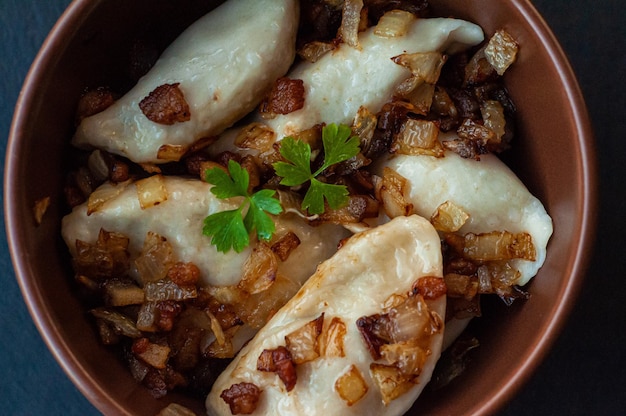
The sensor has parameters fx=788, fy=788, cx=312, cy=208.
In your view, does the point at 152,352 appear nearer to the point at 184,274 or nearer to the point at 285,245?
the point at 184,274

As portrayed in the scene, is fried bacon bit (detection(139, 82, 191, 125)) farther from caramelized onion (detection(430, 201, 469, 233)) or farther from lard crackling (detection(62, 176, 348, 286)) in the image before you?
caramelized onion (detection(430, 201, 469, 233))

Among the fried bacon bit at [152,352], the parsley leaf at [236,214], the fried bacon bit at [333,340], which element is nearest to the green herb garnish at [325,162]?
the parsley leaf at [236,214]

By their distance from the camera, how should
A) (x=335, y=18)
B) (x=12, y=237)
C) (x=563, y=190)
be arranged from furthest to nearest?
1. (x=335, y=18)
2. (x=563, y=190)
3. (x=12, y=237)

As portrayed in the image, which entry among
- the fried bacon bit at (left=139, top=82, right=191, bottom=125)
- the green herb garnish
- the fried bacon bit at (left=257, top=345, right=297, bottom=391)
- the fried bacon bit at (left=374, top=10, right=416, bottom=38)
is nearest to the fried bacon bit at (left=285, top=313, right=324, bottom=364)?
the fried bacon bit at (left=257, top=345, right=297, bottom=391)

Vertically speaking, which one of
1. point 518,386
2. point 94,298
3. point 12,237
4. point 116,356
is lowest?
point 518,386

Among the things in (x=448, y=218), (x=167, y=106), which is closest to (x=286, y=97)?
(x=167, y=106)

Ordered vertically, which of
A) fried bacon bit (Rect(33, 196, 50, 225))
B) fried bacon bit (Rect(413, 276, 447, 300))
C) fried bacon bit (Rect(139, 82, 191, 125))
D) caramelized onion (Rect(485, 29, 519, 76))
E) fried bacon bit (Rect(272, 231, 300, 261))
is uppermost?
fried bacon bit (Rect(139, 82, 191, 125))

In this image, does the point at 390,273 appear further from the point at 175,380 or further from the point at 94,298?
the point at 94,298

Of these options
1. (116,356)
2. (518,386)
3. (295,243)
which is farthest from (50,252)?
(518,386)
